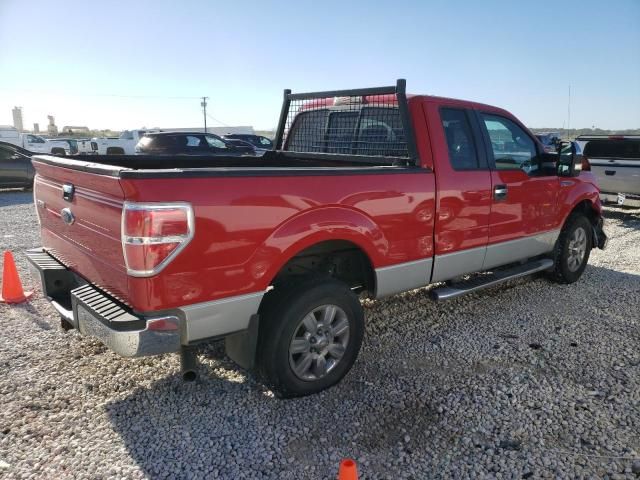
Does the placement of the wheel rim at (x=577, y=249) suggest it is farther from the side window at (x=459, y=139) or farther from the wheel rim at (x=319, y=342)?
the wheel rim at (x=319, y=342)

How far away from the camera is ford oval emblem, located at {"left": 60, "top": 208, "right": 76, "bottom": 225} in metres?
3.27

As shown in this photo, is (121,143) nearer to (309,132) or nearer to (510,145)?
(309,132)

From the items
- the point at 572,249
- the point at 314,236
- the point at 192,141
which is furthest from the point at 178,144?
the point at 314,236

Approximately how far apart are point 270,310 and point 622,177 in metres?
9.56

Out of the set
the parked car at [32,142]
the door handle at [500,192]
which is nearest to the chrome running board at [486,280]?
the door handle at [500,192]

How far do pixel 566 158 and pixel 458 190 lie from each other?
169 centimetres

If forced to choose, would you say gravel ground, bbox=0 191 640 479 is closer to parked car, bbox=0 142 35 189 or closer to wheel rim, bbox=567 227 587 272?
wheel rim, bbox=567 227 587 272

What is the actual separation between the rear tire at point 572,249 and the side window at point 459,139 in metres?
2.03

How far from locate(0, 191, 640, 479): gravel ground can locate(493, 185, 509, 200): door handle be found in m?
1.18

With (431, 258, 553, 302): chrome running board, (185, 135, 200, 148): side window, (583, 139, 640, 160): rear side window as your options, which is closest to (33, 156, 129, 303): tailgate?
(431, 258, 553, 302): chrome running board

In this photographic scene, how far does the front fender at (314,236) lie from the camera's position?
9.73 ft

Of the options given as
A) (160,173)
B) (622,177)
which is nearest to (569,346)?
(160,173)

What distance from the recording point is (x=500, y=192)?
14.6 ft

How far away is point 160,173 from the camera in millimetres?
2537
